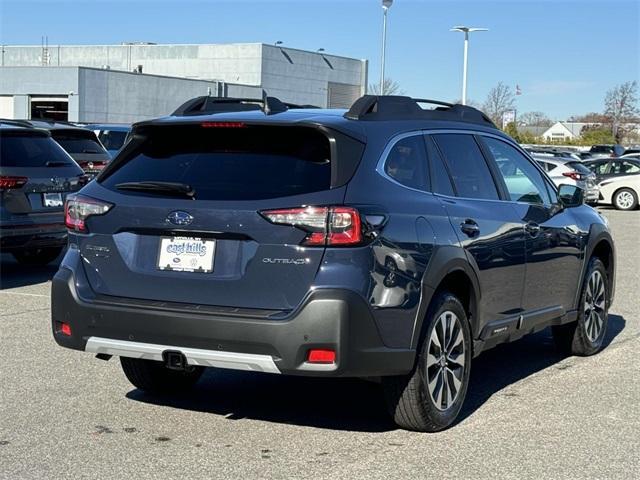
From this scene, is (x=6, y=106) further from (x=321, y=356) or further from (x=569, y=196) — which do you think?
(x=321, y=356)

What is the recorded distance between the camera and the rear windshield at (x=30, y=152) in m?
11.1

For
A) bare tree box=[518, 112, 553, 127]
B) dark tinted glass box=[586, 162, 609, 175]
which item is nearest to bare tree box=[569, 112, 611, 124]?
bare tree box=[518, 112, 553, 127]

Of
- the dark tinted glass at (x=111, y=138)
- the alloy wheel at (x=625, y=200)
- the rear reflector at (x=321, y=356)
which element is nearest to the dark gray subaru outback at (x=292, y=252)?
the rear reflector at (x=321, y=356)

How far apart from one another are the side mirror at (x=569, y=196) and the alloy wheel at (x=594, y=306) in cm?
60

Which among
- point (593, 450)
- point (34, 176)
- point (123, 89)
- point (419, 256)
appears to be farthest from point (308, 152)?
point (123, 89)

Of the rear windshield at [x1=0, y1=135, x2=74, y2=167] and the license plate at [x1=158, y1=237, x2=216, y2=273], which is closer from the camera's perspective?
the license plate at [x1=158, y1=237, x2=216, y2=273]

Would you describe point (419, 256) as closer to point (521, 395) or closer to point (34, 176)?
point (521, 395)

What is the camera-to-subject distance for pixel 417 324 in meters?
5.38

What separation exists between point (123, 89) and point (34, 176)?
45.8 meters

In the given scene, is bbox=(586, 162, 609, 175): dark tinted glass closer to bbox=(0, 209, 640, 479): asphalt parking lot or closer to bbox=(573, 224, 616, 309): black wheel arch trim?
bbox=(573, 224, 616, 309): black wheel arch trim

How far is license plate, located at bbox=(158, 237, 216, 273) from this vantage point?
516 cm

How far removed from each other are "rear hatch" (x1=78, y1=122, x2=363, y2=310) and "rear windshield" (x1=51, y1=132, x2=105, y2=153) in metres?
11.2

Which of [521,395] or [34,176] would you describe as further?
[34,176]

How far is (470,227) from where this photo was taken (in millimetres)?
6031
